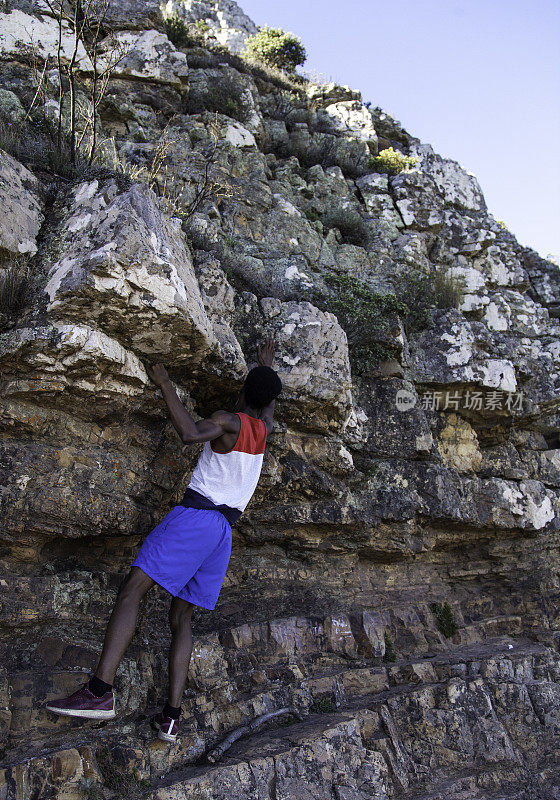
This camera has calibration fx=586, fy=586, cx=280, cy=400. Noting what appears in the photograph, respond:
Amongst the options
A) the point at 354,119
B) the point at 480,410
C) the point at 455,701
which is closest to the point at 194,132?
the point at 354,119

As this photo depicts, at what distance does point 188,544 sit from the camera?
402cm

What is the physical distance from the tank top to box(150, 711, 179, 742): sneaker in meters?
1.37

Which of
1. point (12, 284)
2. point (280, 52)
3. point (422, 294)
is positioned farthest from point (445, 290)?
point (280, 52)

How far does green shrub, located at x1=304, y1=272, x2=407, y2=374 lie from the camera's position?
6.11 meters

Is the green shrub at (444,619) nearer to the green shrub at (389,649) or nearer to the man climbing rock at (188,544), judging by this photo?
the green shrub at (389,649)

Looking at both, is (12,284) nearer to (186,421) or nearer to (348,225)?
(186,421)

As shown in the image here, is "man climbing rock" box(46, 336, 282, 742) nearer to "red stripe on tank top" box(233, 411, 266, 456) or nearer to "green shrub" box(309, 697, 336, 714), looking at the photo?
"red stripe on tank top" box(233, 411, 266, 456)

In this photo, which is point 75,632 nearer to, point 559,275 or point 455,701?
point 455,701

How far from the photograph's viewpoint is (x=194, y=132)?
729cm

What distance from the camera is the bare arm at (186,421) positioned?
405cm

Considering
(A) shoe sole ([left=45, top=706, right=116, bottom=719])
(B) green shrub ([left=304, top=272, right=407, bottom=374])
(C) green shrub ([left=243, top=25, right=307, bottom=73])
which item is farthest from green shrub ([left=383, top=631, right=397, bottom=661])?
(C) green shrub ([left=243, top=25, right=307, bottom=73])

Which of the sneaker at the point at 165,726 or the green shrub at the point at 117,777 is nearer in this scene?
the green shrub at the point at 117,777

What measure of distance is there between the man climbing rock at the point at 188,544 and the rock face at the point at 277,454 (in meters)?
0.34

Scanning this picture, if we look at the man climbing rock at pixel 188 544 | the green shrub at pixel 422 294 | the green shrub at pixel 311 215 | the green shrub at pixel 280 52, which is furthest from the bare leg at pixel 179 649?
the green shrub at pixel 280 52
